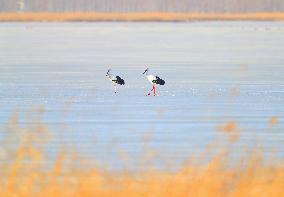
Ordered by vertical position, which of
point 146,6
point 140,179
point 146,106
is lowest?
point 146,6

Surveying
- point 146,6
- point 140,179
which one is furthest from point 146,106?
point 146,6

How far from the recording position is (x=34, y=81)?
1850 cm

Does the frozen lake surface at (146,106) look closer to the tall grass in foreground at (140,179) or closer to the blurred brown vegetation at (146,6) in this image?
the tall grass in foreground at (140,179)

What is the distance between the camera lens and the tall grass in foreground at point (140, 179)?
7.07 meters

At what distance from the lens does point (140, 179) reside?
7906mm

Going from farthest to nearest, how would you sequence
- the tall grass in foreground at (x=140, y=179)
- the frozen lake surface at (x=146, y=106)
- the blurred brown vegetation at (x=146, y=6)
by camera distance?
the blurred brown vegetation at (x=146, y=6), the frozen lake surface at (x=146, y=106), the tall grass in foreground at (x=140, y=179)

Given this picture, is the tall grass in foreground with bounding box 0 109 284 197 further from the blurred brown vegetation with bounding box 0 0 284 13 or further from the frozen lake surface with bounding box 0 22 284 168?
the blurred brown vegetation with bounding box 0 0 284 13

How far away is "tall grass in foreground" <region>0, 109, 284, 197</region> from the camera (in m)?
7.07

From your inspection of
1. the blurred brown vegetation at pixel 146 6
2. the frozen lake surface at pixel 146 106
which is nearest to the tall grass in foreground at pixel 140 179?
the frozen lake surface at pixel 146 106

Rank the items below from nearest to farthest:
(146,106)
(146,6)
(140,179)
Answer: (140,179)
(146,106)
(146,6)

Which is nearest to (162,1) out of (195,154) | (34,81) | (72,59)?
(72,59)

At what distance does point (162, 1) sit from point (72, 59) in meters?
101

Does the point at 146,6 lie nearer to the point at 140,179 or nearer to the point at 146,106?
the point at 146,106

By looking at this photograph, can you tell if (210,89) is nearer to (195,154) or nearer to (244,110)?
(244,110)
